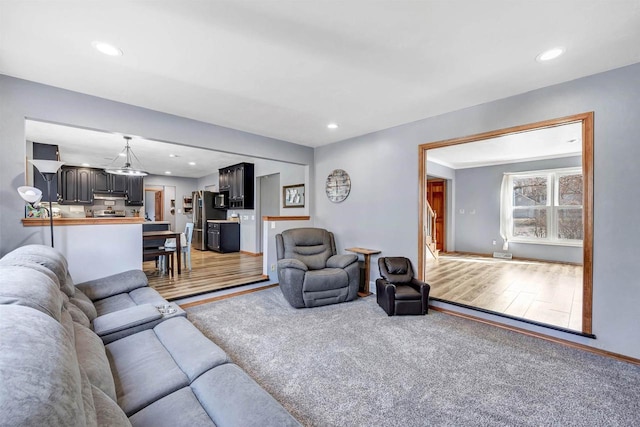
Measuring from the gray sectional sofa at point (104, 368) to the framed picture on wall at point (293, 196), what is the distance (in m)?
3.87

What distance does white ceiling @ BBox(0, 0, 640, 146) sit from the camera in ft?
5.53

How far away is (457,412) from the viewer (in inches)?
67.5

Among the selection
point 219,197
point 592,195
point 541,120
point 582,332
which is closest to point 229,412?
point 582,332

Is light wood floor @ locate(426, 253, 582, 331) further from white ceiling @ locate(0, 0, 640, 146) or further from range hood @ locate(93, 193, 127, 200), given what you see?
range hood @ locate(93, 193, 127, 200)

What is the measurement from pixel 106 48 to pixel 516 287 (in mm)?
5690

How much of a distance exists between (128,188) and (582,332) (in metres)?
9.61

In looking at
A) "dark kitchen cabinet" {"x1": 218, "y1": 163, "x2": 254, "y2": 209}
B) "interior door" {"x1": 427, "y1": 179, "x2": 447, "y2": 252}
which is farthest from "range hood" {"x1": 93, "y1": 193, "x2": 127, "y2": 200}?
"interior door" {"x1": 427, "y1": 179, "x2": 447, "y2": 252}

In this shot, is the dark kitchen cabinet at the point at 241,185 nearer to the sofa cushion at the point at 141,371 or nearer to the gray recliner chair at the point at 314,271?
the gray recliner chair at the point at 314,271

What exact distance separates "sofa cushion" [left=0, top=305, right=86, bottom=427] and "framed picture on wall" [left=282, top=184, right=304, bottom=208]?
503 cm

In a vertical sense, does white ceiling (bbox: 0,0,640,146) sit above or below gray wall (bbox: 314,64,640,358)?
above

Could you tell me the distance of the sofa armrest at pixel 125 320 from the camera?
177 centimetres

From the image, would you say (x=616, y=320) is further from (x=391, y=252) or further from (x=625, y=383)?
(x=391, y=252)

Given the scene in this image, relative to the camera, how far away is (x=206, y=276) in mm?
4844

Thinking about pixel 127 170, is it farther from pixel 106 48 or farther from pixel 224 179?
pixel 106 48
